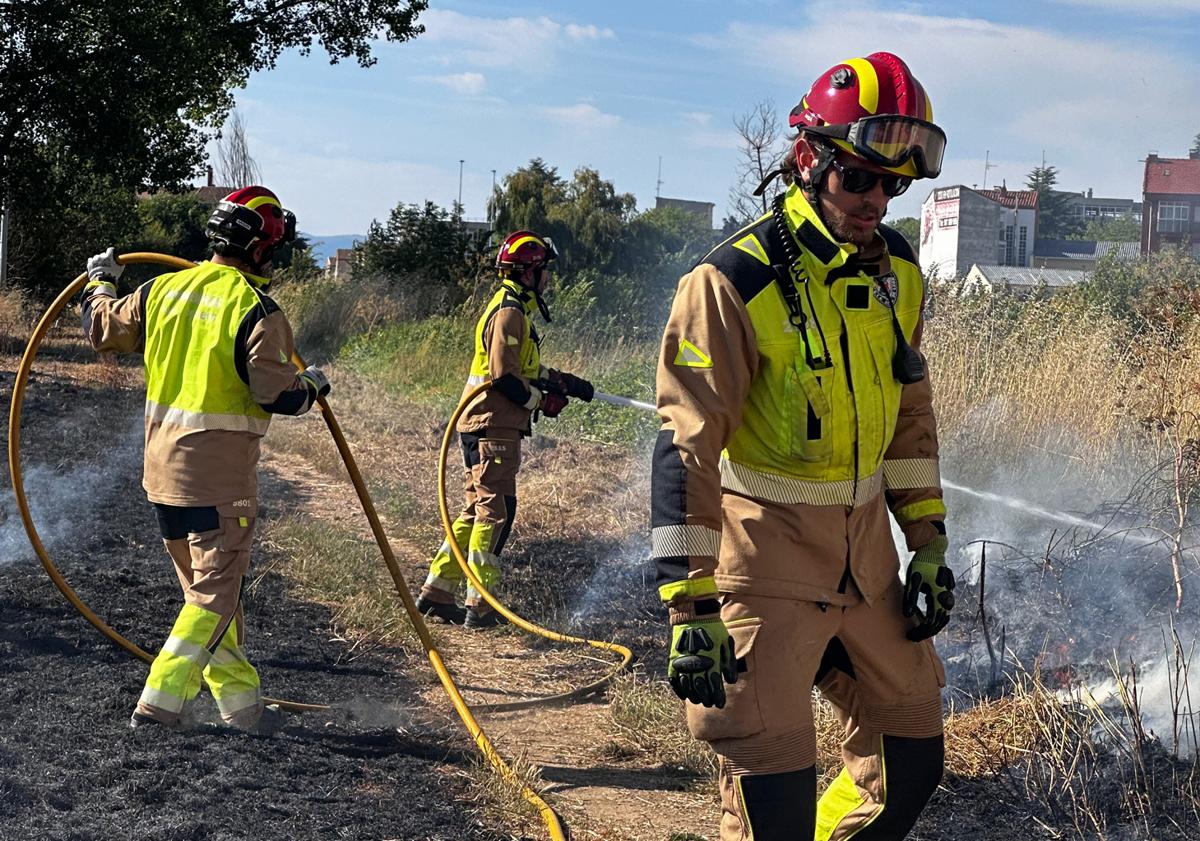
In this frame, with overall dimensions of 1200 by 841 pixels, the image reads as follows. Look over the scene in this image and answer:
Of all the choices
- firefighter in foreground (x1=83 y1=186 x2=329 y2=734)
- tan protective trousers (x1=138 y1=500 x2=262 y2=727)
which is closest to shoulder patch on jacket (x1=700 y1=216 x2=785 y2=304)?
firefighter in foreground (x1=83 y1=186 x2=329 y2=734)

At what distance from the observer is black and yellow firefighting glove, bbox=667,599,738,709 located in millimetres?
2656

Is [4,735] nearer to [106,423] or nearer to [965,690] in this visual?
[965,690]

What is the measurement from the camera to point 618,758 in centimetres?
503

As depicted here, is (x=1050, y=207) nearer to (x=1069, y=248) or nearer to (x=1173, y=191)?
(x=1069, y=248)

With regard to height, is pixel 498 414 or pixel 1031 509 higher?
pixel 498 414

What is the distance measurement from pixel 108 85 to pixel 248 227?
44.6ft

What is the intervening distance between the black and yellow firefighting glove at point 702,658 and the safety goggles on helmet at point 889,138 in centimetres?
104

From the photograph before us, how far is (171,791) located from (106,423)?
9467mm

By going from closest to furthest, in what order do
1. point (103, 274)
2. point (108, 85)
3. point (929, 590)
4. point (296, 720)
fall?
point (929, 590) < point (296, 720) < point (103, 274) < point (108, 85)

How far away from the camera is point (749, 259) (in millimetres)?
2867

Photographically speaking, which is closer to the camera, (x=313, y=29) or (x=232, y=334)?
(x=232, y=334)

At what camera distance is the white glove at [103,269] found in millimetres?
5266

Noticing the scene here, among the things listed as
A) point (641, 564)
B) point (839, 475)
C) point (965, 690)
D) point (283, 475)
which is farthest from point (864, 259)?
point (283, 475)

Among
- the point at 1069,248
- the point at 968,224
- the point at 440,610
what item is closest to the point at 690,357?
the point at 440,610
